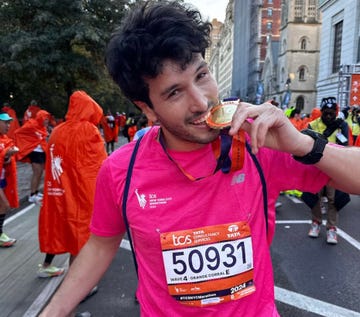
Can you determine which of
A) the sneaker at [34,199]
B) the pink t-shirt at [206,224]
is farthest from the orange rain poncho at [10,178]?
the pink t-shirt at [206,224]

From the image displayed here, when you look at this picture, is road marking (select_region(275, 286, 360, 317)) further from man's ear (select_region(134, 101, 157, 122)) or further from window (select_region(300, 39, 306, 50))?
window (select_region(300, 39, 306, 50))

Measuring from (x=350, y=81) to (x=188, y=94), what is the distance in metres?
17.0

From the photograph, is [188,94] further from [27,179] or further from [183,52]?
[27,179]

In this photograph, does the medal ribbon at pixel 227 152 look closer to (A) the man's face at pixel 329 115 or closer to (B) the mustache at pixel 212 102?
(B) the mustache at pixel 212 102

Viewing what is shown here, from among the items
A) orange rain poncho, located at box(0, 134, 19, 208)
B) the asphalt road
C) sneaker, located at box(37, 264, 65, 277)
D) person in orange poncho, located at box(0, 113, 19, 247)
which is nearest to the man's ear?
the asphalt road

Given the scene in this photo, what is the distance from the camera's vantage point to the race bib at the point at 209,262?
4.41ft

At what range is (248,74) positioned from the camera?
7844 centimetres

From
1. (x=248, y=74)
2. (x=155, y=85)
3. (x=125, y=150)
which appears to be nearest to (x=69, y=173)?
(x=125, y=150)

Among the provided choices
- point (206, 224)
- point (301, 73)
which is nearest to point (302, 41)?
point (301, 73)

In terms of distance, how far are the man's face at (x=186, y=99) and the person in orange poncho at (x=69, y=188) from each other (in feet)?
8.73

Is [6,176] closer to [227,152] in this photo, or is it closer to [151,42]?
[151,42]

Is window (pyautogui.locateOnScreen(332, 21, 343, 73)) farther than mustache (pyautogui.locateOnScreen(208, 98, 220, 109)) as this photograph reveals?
Yes

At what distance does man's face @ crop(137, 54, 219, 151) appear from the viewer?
132cm

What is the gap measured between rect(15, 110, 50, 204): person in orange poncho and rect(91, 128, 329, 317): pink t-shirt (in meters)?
7.16
